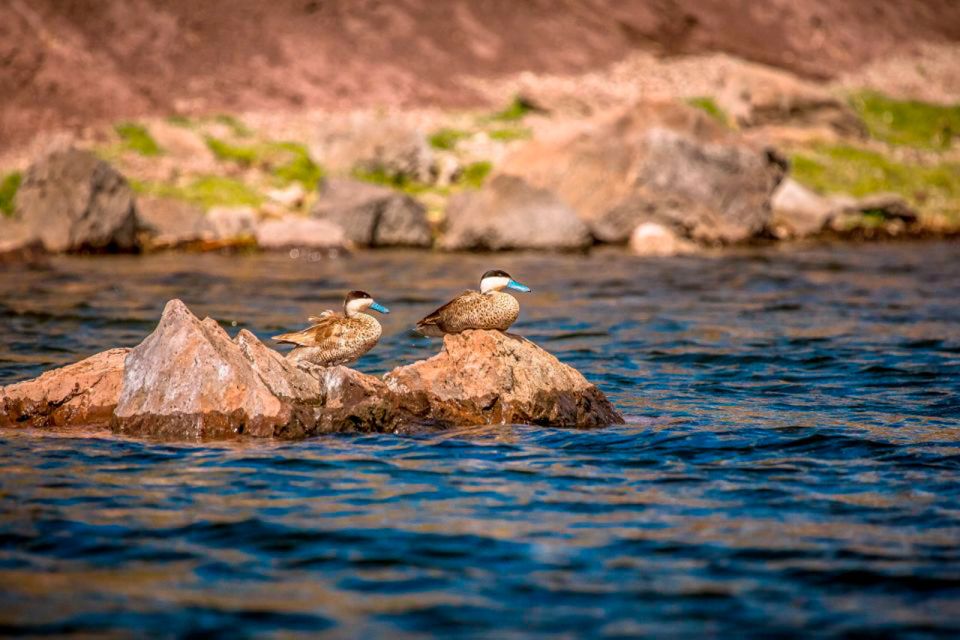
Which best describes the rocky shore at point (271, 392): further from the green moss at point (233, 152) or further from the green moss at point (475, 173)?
the green moss at point (475, 173)

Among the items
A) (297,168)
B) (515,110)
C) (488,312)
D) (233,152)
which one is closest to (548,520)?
(488,312)

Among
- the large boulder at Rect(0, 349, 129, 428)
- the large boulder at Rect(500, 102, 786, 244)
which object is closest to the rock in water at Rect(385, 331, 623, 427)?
the large boulder at Rect(0, 349, 129, 428)

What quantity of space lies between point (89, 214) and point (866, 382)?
67.5ft

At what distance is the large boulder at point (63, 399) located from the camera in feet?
39.3

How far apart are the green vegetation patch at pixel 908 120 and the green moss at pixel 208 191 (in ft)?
82.0

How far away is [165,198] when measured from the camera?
3241cm

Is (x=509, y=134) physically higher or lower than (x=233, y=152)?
higher

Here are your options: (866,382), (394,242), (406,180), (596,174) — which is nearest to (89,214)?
(394,242)

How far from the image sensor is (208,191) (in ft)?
111

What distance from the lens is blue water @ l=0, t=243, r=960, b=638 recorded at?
7148 millimetres

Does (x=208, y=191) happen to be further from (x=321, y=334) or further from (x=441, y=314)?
(x=441, y=314)

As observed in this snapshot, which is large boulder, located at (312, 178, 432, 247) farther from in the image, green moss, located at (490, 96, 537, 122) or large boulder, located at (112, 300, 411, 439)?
large boulder, located at (112, 300, 411, 439)

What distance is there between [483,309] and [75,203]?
66.1 feet

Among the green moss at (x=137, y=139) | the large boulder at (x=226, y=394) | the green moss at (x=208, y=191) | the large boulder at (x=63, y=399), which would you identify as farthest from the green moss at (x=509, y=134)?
the large boulder at (x=226, y=394)
